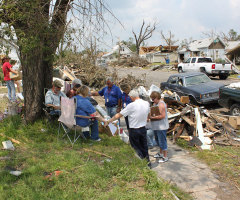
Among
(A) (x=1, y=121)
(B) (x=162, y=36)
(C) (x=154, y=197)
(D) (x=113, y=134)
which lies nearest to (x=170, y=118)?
(D) (x=113, y=134)

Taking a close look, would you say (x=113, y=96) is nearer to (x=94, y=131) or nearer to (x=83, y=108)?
A: (x=94, y=131)

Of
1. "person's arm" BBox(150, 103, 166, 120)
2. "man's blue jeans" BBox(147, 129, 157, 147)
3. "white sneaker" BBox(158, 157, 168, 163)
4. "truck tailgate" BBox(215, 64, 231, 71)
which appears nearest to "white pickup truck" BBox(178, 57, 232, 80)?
"truck tailgate" BBox(215, 64, 231, 71)

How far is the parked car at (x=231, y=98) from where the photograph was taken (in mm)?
8578

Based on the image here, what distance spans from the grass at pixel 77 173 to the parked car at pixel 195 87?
5.60m

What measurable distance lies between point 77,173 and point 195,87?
812cm

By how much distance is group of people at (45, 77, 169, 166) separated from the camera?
4980 millimetres

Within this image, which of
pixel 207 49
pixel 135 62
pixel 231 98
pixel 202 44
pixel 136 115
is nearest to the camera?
pixel 136 115

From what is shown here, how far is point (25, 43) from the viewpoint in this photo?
5762 mm

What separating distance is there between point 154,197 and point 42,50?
463 centimetres

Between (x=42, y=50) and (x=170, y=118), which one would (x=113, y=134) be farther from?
(x=42, y=50)

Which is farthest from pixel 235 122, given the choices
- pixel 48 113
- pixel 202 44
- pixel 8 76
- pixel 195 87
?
pixel 202 44

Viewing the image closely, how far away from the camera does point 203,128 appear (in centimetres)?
763

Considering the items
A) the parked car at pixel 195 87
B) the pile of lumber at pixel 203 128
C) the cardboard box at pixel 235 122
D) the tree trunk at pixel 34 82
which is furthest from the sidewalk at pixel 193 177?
the parked car at pixel 195 87

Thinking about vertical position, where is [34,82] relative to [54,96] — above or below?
above
